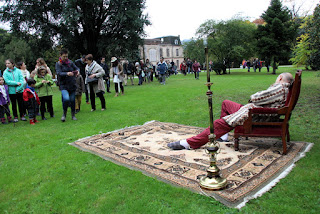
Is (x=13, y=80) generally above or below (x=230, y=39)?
below

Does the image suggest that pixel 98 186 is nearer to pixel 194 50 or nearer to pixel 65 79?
pixel 65 79

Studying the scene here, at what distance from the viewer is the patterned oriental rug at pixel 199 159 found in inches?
132

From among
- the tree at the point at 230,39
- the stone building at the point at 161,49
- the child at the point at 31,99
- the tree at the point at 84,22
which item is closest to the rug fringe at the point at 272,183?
the child at the point at 31,99

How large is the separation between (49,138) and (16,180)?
246 cm

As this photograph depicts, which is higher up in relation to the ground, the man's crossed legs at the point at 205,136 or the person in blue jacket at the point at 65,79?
the person in blue jacket at the point at 65,79

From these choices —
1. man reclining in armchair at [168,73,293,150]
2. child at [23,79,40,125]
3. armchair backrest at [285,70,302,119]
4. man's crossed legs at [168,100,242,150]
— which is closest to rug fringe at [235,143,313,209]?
armchair backrest at [285,70,302,119]

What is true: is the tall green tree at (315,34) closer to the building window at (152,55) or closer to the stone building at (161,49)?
the stone building at (161,49)

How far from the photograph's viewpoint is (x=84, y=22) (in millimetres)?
22750

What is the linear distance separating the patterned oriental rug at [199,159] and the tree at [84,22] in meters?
17.2

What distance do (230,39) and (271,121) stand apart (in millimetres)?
28187

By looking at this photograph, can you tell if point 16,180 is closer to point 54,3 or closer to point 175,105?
point 175,105

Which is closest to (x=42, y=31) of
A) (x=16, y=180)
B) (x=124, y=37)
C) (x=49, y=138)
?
(x=124, y=37)

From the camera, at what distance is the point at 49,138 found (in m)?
6.43

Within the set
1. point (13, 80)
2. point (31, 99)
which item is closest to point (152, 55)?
point (13, 80)
